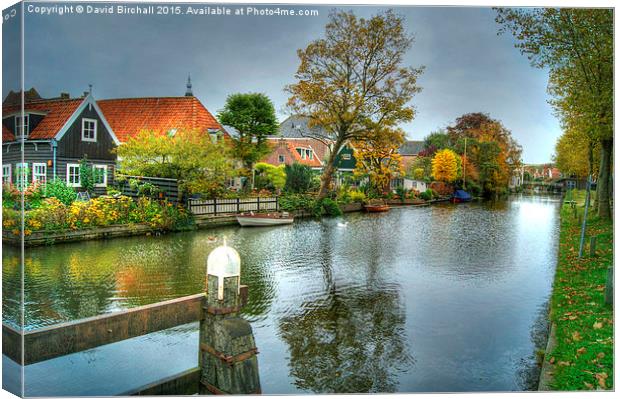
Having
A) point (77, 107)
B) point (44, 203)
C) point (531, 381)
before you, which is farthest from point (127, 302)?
point (531, 381)

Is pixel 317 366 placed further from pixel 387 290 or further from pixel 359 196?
pixel 359 196

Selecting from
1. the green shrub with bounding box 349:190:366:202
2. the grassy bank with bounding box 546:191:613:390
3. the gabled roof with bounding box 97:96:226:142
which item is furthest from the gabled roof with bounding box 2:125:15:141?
the grassy bank with bounding box 546:191:613:390

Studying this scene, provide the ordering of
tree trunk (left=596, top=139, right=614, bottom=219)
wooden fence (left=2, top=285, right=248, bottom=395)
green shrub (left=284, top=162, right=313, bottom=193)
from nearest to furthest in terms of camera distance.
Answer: wooden fence (left=2, top=285, right=248, bottom=395), tree trunk (left=596, top=139, right=614, bottom=219), green shrub (left=284, top=162, right=313, bottom=193)

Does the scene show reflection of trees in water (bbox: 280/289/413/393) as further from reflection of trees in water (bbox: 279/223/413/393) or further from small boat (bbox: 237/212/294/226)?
small boat (bbox: 237/212/294/226)

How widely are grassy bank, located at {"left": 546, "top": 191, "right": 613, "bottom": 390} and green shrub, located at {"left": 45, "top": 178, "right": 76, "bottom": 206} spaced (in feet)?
15.2

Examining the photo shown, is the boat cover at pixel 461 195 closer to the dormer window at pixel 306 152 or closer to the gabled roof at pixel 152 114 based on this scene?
the dormer window at pixel 306 152

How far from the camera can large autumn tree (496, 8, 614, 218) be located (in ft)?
17.8

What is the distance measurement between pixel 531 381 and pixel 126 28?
4867 millimetres

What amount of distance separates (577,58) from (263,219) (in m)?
4.15

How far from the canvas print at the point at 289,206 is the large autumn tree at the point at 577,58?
0.10 ft

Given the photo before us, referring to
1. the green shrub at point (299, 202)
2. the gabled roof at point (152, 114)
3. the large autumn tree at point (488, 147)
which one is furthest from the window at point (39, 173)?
the large autumn tree at point (488, 147)

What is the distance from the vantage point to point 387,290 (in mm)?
5938

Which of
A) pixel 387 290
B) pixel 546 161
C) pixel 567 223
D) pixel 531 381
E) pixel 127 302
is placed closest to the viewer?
pixel 531 381

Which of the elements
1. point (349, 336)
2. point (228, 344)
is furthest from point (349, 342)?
point (228, 344)
